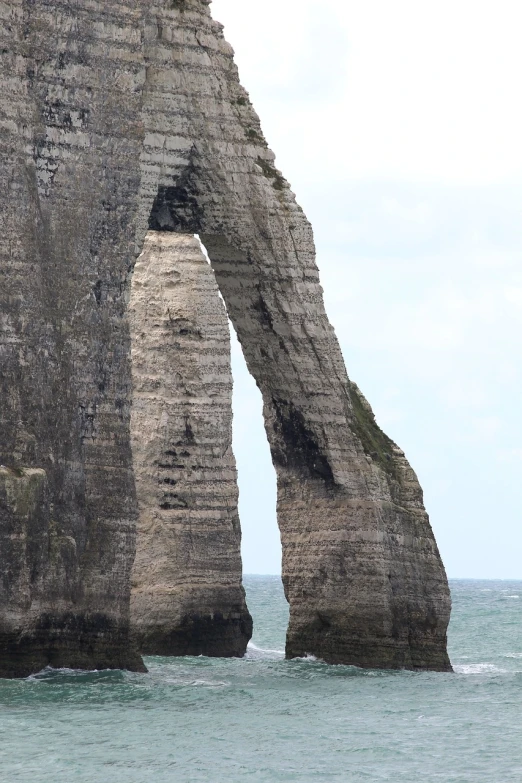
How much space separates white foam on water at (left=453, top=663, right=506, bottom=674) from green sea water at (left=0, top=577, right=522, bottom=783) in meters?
1.44

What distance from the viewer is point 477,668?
1815 inches

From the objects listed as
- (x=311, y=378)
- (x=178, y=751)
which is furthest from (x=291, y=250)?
(x=178, y=751)

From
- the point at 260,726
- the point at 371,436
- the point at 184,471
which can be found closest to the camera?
the point at 260,726

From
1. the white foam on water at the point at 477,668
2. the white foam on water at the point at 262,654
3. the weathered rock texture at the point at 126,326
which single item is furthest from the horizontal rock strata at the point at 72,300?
the white foam on water at the point at 477,668

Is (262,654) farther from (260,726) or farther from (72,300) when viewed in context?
(260,726)

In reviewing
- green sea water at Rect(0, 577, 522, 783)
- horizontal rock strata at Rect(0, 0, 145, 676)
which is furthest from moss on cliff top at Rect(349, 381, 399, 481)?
horizontal rock strata at Rect(0, 0, 145, 676)

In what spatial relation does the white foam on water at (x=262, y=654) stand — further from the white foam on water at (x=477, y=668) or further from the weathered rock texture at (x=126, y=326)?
the white foam on water at (x=477, y=668)

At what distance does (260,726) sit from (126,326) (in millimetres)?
7696

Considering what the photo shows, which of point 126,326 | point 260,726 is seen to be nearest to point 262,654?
point 126,326

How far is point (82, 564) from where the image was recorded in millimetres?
36812

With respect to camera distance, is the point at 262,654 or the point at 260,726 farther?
the point at 262,654

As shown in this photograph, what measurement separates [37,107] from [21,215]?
6.35 ft

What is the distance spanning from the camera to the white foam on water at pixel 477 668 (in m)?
44.9

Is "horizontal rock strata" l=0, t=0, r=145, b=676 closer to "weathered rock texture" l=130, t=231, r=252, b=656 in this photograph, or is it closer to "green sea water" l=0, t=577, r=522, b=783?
"green sea water" l=0, t=577, r=522, b=783
